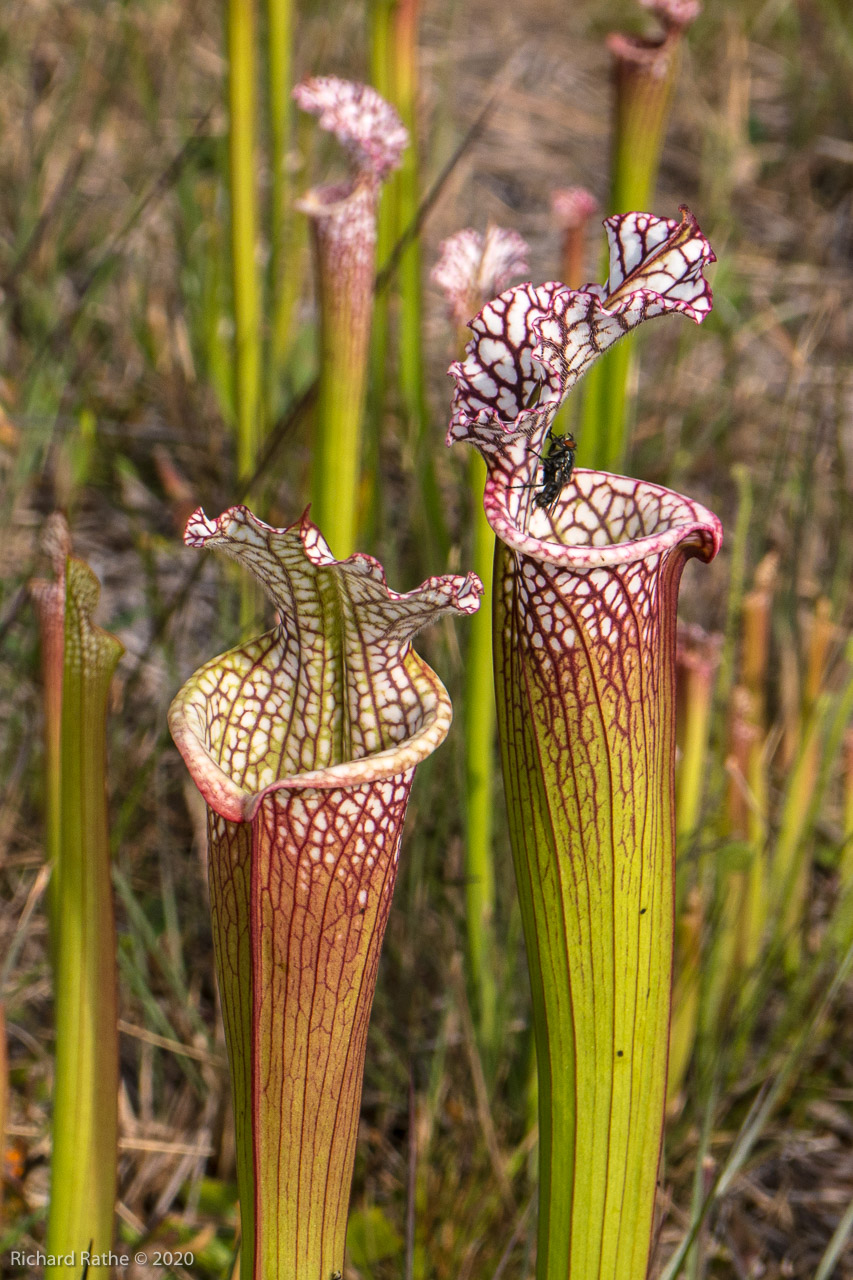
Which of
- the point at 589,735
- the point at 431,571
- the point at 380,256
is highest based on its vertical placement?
the point at 380,256

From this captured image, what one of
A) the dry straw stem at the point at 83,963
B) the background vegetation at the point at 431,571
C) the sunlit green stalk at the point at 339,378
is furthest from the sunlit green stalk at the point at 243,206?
the dry straw stem at the point at 83,963

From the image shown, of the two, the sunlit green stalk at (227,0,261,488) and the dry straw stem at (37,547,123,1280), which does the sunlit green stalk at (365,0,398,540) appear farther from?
the dry straw stem at (37,547,123,1280)

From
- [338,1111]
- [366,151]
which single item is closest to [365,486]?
[366,151]

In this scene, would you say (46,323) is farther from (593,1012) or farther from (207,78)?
(593,1012)

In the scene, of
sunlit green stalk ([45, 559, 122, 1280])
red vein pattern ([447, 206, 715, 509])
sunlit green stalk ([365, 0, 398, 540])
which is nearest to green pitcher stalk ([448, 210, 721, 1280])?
red vein pattern ([447, 206, 715, 509])

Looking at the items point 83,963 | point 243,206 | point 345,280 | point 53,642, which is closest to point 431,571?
point 243,206

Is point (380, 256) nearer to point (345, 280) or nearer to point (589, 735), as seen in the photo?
point (345, 280)

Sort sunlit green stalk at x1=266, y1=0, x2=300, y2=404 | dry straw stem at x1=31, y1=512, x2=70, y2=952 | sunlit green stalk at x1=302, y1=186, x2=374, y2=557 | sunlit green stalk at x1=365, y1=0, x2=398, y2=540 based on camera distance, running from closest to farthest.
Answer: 1. dry straw stem at x1=31, y1=512, x2=70, y2=952
2. sunlit green stalk at x1=302, y1=186, x2=374, y2=557
3. sunlit green stalk at x1=365, y1=0, x2=398, y2=540
4. sunlit green stalk at x1=266, y1=0, x2=300, y2=404
